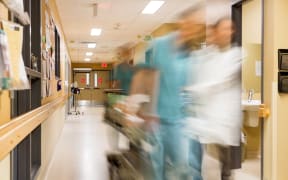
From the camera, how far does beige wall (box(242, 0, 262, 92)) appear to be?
586 centimetres

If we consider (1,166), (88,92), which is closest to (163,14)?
(1,166)

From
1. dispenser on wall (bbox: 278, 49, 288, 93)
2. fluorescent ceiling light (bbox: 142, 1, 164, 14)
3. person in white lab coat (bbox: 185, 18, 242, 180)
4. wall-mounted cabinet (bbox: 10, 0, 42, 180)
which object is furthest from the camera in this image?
fluorescent ceiling light (bbox: 142, 1, 164, 14)

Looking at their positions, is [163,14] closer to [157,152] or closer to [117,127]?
[117,127]

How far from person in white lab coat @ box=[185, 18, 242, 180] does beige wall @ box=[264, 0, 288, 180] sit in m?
1.88

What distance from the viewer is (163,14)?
8289 millimetres

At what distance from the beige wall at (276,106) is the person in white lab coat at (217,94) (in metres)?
1.88

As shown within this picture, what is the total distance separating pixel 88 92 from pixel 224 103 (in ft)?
75.0

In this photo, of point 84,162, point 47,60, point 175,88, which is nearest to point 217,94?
point 175,88

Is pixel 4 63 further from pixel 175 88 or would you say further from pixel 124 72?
pixel 124 72

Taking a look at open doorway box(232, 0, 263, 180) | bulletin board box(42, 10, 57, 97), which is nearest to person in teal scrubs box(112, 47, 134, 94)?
bulletin board box(42, 10, 57, 97)

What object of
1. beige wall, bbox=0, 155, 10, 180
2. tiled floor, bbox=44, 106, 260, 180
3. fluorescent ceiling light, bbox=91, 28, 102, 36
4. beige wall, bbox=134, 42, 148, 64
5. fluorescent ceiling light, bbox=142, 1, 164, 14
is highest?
fluorescent ceiling light, bbox=91, 28, 102, 36

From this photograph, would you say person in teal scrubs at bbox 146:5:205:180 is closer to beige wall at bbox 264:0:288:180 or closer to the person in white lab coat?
the person in white lab coat

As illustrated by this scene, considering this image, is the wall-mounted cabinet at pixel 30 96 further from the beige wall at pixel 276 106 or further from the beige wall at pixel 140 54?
the beige wall at pixel 276 106

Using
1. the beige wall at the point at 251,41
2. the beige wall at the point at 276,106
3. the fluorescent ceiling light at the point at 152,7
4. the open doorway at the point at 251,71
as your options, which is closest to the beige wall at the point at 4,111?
the beige wall at the point at 276,106
